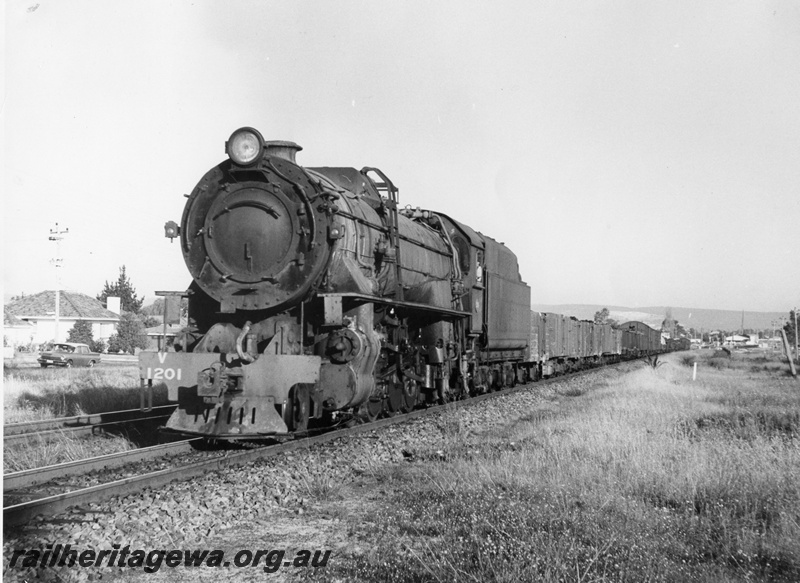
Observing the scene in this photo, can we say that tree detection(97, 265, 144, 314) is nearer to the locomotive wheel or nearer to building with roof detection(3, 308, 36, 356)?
building with roof detection(3, 308, 36, 356)

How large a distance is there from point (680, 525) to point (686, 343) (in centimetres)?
12217

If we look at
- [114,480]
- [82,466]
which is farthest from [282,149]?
[114,480]

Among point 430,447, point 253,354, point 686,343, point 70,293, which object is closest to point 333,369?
point 253,354

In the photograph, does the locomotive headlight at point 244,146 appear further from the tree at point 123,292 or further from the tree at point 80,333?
the tree at point 123,292

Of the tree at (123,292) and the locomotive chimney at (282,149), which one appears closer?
the locomotive chimney at (282,149)

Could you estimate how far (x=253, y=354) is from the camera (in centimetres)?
914

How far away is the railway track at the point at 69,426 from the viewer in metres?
9.67

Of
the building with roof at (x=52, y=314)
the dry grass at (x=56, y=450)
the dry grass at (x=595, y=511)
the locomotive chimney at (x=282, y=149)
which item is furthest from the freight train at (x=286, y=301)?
the building with roof at (x=52, y=314)

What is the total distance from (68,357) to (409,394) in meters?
27.5

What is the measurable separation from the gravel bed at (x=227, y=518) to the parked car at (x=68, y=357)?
91.4 ft

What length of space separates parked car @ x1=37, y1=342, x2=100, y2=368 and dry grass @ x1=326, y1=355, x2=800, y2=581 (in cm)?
2900

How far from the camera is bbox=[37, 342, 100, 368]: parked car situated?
33.3 meters

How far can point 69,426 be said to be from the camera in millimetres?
11070

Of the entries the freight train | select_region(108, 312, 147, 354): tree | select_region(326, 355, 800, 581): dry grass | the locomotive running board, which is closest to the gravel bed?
select_region(326, 355, 800, 581): dry grass
